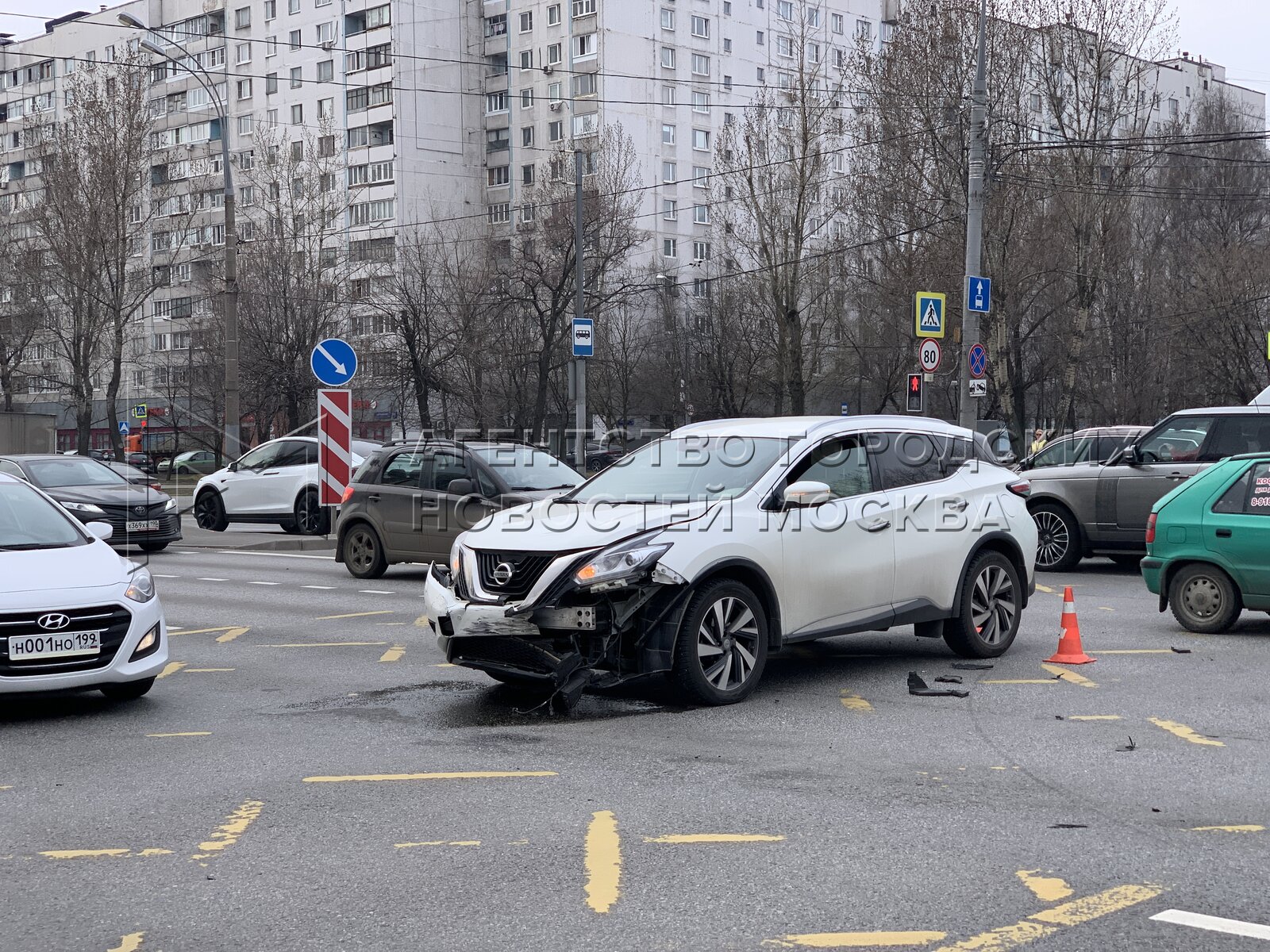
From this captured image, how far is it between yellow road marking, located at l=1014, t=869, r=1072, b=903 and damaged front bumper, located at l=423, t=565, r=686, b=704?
312cm

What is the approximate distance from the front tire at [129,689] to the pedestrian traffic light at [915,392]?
18.0m

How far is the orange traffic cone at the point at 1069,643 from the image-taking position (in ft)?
32.0

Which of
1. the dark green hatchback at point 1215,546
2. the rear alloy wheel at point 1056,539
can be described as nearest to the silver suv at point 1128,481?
the rear alloy wheel at point 1056,539

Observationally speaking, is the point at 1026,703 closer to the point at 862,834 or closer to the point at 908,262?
the point at 862,834

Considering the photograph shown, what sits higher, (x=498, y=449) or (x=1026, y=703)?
(x=498, y=449)

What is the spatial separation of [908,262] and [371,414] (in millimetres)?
35985

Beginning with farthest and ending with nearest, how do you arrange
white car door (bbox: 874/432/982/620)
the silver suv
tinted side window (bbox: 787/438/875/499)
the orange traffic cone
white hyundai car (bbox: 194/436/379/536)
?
white hyundai car (bbox: 194/436/379/536) → the silver suv → the orange traffic cone → white car door (bbox: 874/432/982/620) → tinted side window (bbox: 787/438/875/499)

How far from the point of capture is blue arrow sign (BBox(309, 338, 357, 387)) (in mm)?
18891

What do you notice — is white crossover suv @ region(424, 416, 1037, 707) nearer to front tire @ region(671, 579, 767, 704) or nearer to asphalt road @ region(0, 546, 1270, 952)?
front tire @ region(671, 579, 767, 704)

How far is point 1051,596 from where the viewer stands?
14.2 metres

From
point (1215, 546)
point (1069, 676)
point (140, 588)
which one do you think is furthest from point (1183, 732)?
point (140, 588)

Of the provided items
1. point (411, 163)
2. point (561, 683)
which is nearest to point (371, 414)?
point (411, 163)

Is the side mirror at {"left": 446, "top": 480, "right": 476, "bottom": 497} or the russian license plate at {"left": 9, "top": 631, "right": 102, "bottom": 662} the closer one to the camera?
the russian license plate at {"left": 9, "top": 631, "right": 102, "bottom": 662}

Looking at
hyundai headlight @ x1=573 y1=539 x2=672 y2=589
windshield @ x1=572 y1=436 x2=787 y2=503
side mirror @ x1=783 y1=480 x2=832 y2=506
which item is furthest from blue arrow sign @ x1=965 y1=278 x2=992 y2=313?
hyundai headlight @ x1=573 y1=539 x2=672 y2=589
